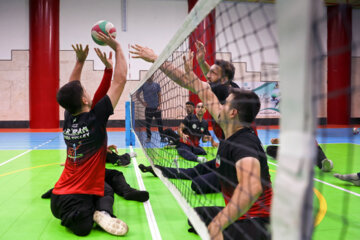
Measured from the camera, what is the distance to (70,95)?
231cm

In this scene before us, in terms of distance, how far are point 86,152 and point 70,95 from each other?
20.1 inches

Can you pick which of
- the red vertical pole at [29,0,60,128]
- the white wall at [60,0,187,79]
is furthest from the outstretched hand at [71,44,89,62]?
the white wall at [60,0,187,79]

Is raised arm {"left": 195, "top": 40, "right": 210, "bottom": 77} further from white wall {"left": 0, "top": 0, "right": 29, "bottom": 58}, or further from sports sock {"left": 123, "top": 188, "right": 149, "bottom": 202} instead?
white wall {"left": 0, "top": 0, "right": 29, "bottom": 58}

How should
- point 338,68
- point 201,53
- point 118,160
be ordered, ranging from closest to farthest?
point 201,53 < point 118,160 < point 338,68

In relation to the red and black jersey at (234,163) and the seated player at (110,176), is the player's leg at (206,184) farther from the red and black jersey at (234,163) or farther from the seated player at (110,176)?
the red and black jersey at (234,163)

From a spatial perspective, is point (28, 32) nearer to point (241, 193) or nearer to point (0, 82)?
point (0, 82)

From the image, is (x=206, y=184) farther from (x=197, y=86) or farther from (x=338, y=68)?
(x=338, y=68)

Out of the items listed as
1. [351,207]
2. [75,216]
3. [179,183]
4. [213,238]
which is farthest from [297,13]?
[179,183]

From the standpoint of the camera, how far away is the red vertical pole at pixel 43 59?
34.2ft

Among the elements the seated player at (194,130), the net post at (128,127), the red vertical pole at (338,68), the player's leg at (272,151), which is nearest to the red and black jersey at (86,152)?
the seated player at (194,130)

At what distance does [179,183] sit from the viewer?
3.37 meters

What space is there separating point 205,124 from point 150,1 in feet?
25.7

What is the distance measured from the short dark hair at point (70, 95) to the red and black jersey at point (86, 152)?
0.42ft

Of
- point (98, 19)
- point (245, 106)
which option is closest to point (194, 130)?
point (245, 106)
